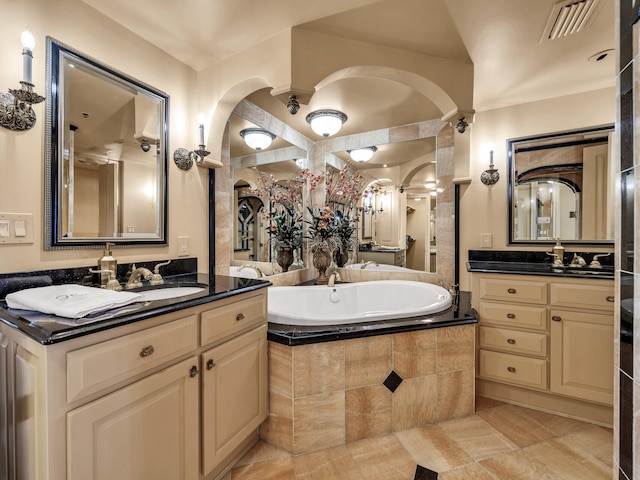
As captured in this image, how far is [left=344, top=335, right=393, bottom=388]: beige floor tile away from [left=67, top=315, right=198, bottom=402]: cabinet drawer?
0.83m

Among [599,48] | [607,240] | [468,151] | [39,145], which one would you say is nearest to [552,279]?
[607,240]

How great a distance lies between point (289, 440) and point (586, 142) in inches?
120

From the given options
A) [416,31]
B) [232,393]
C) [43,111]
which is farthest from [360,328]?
[43,111]

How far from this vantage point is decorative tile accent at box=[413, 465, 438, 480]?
142 centimetres

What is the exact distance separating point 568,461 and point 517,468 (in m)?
0.32

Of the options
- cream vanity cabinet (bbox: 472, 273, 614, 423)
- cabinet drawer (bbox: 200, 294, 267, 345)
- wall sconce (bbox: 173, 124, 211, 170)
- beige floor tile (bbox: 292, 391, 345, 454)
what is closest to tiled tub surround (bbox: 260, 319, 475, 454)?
beige floor tile (bbox: 292, 391, 345, 454)

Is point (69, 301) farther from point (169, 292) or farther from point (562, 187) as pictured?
point (562, 187)

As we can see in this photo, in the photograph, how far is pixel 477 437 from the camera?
1710mm

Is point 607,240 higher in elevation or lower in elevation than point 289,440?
higher

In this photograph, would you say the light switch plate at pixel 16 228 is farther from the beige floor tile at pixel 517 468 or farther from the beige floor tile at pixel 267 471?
the beige floor tile at pixel 517 468

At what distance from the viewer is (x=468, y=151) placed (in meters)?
2.52

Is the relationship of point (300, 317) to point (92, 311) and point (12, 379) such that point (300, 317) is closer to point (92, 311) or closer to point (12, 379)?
point (92, 311)

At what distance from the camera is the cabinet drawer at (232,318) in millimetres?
1226

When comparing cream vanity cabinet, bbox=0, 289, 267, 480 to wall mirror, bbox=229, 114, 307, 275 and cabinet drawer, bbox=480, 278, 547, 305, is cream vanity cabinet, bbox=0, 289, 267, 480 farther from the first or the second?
→ cabinet drawer, bbox=480, 278, 547, 305
